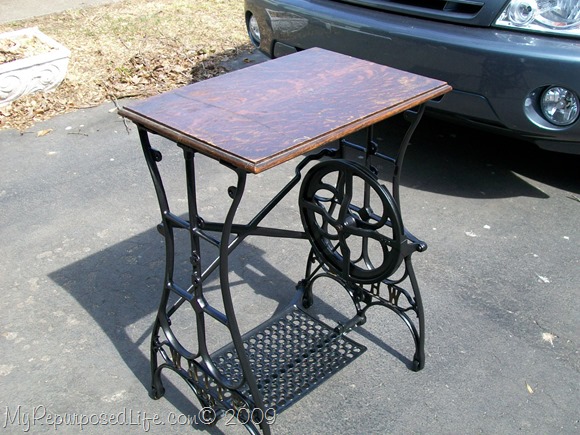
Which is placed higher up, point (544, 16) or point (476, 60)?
point (544, 16)

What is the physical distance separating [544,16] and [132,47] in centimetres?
381

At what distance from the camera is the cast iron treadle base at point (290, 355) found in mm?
2412

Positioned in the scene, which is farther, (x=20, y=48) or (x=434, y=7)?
(x=20, y=48)

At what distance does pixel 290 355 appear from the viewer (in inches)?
101

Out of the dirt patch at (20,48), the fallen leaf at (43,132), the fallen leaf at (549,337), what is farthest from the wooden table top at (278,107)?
the dirt patch at (20,48)

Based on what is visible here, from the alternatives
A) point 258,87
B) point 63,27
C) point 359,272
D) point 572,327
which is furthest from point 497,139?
point 63,27

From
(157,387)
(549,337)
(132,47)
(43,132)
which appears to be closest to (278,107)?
(157,387)

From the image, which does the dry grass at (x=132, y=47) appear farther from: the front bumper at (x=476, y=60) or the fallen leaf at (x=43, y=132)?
the front bumper at (x=476, y=60)

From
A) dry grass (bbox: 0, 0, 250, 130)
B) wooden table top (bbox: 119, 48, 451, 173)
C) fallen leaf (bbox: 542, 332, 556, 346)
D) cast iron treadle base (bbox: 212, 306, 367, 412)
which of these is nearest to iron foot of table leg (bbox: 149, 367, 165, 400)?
cast iron treadle base (bbox: 212, 306, 367, 412)

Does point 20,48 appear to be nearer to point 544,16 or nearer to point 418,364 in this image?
point 544,16

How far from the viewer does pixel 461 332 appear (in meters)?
2.71

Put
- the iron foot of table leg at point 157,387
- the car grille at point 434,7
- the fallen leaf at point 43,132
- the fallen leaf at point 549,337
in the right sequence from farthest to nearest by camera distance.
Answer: the fallen leaf at point 43,132 → the car grille at point 434,7 → the fallen leaf at point 549,337 → the iron foot of table leg at point 157,387

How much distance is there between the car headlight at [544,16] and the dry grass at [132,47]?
2755mm

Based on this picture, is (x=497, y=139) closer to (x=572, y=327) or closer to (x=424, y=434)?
(x=572, y=327)
